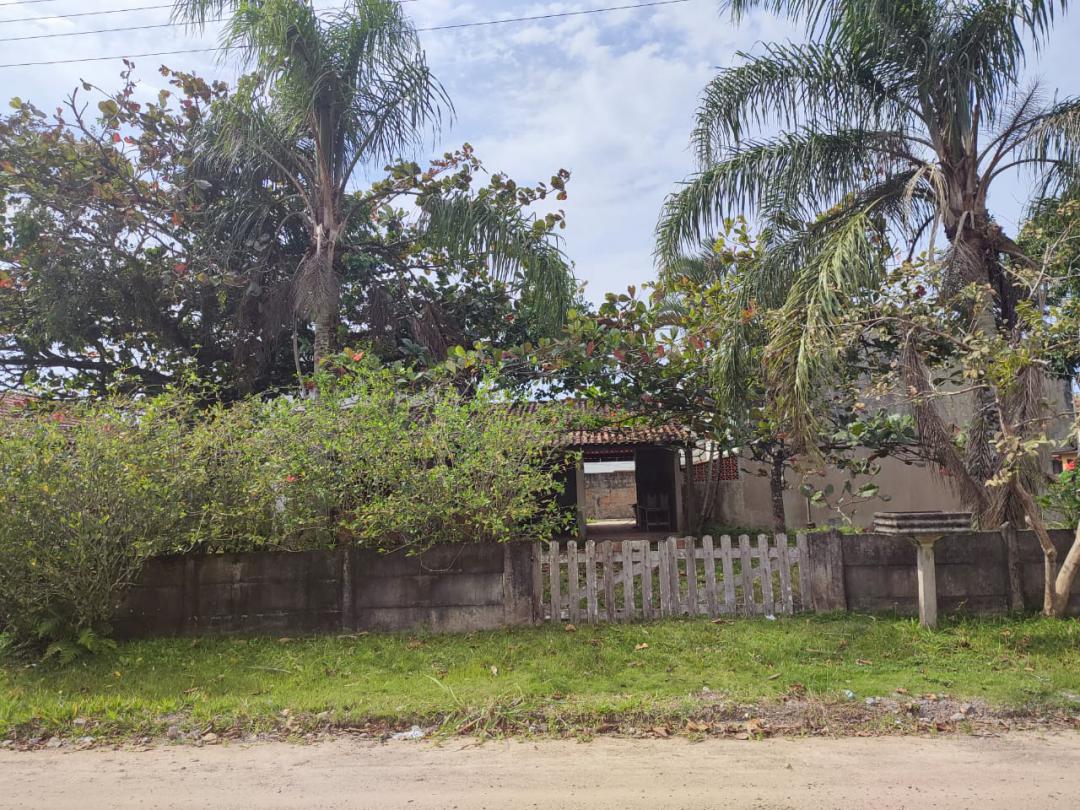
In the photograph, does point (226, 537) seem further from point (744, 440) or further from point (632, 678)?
point (744, 440)

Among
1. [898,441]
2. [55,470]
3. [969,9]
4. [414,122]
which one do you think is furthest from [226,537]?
[969,9]

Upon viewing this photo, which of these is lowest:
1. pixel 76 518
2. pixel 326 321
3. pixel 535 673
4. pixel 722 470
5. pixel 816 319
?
pixel 535 673

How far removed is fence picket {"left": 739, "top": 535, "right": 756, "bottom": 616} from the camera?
6926 mm

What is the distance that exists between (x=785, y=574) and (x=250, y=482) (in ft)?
15.9

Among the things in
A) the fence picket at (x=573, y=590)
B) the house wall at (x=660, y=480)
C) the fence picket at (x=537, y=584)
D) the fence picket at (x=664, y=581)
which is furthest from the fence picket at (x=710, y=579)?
the house wall at (x=660, y=480)

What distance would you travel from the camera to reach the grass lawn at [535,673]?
16.0 ft

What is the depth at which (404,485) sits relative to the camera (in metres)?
6.66

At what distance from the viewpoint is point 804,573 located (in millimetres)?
6965

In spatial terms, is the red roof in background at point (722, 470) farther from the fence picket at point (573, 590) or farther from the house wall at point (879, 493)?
the fence picket at point (573, 590)

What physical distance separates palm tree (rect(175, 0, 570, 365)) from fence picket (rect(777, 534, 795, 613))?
154 inches

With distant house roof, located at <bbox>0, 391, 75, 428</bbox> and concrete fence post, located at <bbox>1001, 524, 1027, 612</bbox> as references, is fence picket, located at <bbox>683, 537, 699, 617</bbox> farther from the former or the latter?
distant house roof, located at <bbox>0, 391, 75, 428</bbox>

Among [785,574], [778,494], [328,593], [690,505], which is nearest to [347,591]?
[328,593]

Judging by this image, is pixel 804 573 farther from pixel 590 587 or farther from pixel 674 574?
pixel 590 587

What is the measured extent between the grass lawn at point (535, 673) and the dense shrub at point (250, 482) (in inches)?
29.6
